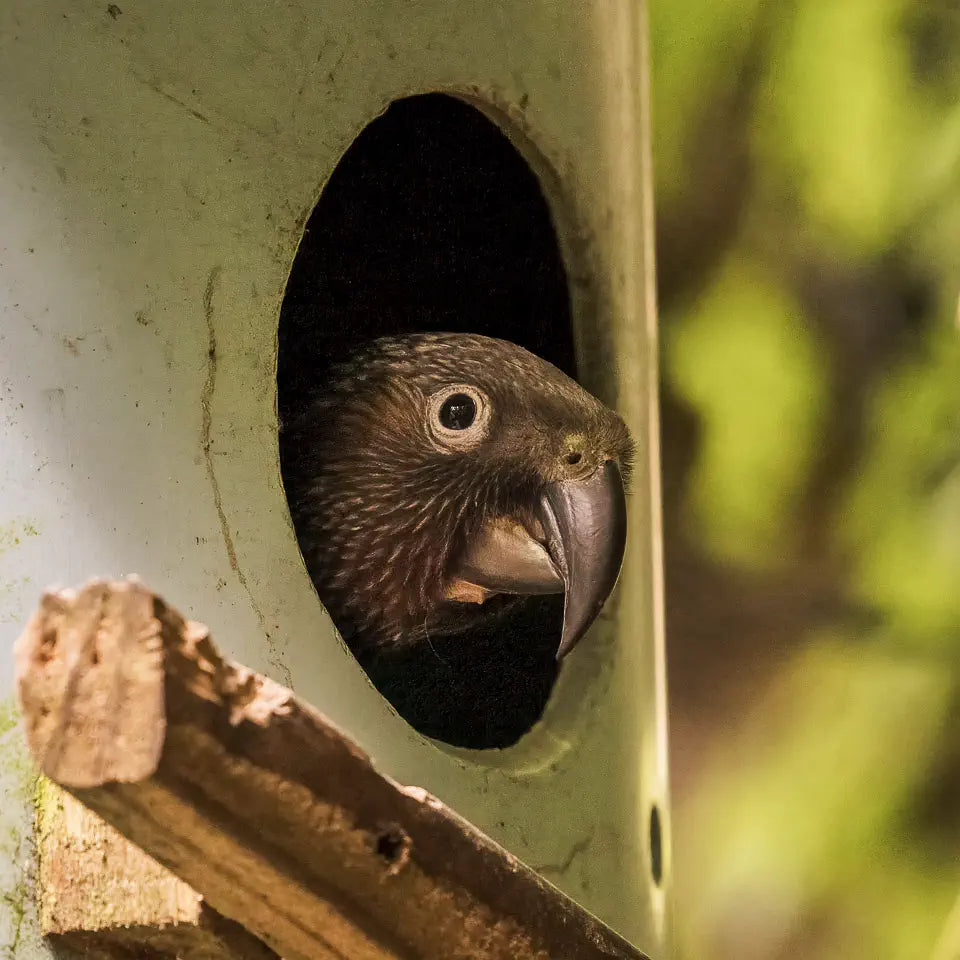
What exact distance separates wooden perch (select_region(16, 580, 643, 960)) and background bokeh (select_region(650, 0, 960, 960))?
110 cm

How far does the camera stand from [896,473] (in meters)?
1.49

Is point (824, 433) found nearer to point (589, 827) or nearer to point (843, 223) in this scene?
point (843, 223)

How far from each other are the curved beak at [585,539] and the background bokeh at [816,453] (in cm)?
50

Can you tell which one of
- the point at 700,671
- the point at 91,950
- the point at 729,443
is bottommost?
the point at 91,950

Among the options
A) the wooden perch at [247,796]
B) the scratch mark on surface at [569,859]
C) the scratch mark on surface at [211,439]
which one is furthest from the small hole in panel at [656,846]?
the wooden perch at [247,796]

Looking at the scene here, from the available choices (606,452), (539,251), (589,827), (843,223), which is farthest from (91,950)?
(843,223)

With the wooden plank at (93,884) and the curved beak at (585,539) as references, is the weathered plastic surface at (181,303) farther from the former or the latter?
the curved beak at (585,539)

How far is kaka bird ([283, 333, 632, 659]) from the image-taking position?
1125 mm

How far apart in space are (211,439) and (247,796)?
39cm

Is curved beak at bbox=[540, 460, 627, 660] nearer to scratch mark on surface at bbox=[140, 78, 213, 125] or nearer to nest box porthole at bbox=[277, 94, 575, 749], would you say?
nest box porthole at bbox=[277, 94, 575, 749]

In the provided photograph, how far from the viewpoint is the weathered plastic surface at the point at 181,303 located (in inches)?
27.2

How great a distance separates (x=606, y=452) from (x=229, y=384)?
50 cm

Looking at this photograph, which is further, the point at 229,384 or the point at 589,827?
the point at 589,827

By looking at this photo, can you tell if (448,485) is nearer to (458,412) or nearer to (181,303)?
(458,412)
